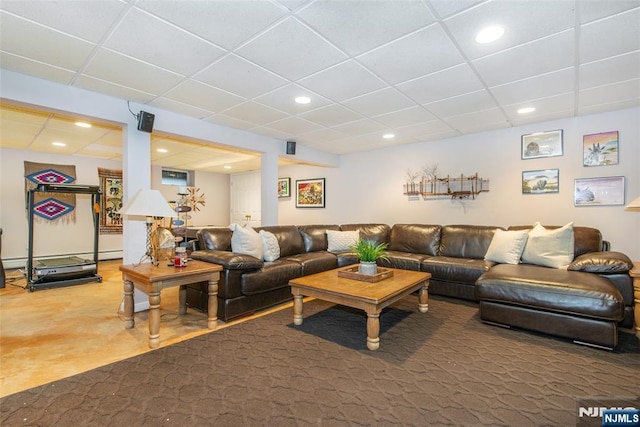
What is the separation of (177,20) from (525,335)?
3.71 meters

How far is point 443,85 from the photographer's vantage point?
2955 mm

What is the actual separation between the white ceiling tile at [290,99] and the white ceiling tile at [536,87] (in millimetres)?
1819

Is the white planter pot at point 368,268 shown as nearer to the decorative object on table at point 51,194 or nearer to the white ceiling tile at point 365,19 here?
the white ceiling tile at point 365,19

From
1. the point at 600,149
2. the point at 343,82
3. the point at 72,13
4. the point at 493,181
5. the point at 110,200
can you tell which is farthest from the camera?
the point at 110,200

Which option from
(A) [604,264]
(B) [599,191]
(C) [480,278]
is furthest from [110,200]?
(B) [599,191]

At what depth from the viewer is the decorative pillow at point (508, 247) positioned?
11.9 ft

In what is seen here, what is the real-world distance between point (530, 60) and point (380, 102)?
4.62 ft

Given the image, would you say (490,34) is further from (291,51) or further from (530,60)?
A: (291,51)

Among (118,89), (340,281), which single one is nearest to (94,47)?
(118,89)

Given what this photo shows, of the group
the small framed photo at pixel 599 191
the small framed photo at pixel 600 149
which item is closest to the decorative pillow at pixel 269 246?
the small framed photo at pixel 599 191

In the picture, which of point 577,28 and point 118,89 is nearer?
point 577,28

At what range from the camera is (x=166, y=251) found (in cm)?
307

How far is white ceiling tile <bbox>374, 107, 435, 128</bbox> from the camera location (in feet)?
12.2

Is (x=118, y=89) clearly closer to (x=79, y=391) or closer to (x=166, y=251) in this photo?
(x=166, y=251)
